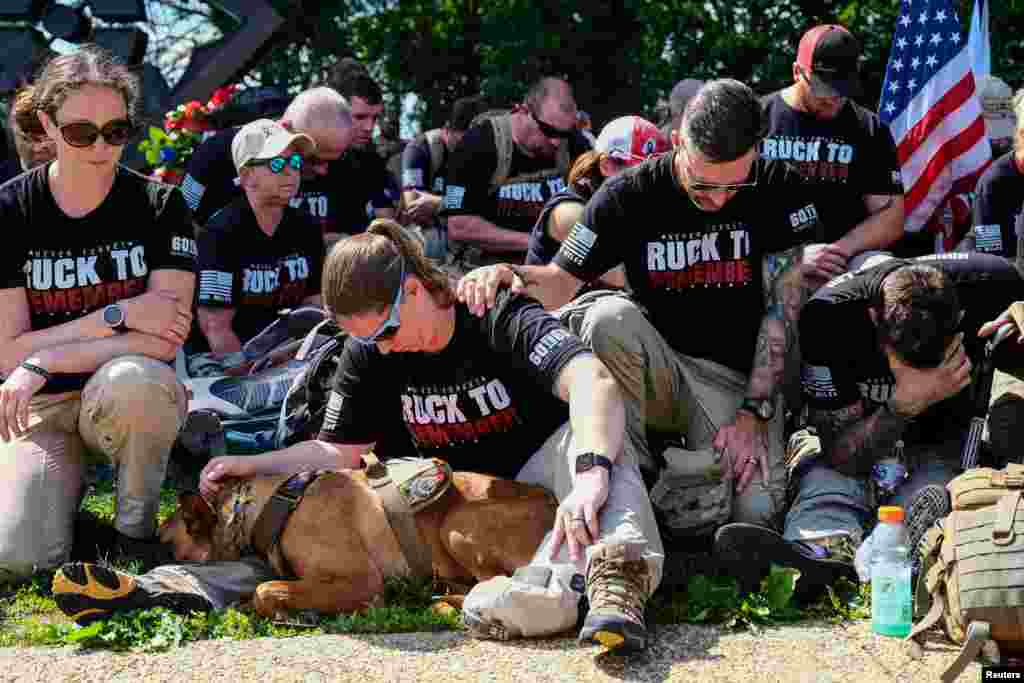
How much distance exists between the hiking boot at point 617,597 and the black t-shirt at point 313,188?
12.0ft

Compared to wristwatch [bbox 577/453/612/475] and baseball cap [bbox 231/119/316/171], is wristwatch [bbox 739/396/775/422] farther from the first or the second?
baseball cap [bbox 231/119/316/171]

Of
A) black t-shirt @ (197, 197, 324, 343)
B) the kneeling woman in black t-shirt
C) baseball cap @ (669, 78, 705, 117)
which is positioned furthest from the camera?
baseball cap @ (669, 78, 705, 117)

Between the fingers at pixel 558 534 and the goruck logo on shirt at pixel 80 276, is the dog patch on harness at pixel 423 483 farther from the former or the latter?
the goruck logo on shirt at pixel 80 276

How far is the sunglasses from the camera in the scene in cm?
501

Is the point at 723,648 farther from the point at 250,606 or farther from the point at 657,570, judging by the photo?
the point at 250,606

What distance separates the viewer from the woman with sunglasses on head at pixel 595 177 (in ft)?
19.4

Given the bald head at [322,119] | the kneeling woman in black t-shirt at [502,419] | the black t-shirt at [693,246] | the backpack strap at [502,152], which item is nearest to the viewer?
the kneeling woman in black t-shirt at [502,419]

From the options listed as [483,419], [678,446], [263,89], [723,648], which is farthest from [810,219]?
[263,89]

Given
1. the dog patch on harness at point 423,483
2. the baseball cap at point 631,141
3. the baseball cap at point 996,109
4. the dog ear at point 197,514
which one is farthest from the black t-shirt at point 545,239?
the baseball cap at point 996,109

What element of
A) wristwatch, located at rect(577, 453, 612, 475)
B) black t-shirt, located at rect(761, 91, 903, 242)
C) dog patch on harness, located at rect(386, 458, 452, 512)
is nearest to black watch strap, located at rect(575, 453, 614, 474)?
wristwatch, located at rect(577, 453, 612, 475)

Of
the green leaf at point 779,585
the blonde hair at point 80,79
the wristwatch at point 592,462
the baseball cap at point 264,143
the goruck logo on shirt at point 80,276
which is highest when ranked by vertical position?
the blonde hair at point 80,79

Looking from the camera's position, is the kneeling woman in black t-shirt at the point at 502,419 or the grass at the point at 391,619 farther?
the grass at the point at 391,619

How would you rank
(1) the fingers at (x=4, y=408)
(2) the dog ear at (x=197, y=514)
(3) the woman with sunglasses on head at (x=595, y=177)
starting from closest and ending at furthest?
(2) the dog ear at (x=197, y=514)
(1) the fingers at (x=4, y=408)
(3) the woman with sunglasses on head at (x=595, y=177)

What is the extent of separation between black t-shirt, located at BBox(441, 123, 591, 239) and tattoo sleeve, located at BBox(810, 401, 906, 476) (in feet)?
8.96
